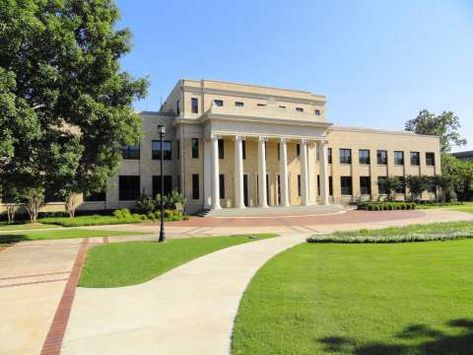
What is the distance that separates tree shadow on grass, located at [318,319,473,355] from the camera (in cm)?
455

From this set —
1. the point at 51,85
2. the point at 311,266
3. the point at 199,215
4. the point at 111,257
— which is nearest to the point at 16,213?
the point at 199,215

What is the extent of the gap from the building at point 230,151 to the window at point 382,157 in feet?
32.8

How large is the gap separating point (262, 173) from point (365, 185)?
17762mm

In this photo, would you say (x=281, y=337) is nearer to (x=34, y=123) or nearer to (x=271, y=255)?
(x=271, y=255)

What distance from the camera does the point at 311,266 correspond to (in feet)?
32.8

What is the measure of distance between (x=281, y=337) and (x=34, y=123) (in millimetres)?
11865

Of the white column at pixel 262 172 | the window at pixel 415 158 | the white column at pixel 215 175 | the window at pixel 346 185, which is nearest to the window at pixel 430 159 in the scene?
the window at pixel 415 158

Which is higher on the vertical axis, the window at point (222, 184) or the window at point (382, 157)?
the window at point (382, 157)

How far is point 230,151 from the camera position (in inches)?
1508

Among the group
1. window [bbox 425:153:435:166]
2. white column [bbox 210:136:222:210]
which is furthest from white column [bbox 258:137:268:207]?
window [bbox 425:153:435:166]

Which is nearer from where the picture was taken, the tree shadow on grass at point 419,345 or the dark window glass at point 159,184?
the tree shadow on grass at point 419,345

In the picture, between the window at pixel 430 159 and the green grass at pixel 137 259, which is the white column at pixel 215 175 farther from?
the window at pixel 430 159

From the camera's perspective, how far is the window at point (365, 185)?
47.0 meters

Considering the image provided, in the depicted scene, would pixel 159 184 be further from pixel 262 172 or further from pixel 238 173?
pixel 262 172
